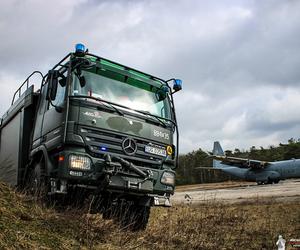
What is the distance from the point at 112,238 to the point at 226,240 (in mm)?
2754

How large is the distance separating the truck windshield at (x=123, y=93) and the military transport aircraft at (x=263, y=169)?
3355 cm

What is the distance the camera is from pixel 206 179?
73250 mm

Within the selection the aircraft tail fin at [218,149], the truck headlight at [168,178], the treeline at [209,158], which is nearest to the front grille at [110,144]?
the truck headlight at [168,178]

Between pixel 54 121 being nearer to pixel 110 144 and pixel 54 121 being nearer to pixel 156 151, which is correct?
pixel 110 144

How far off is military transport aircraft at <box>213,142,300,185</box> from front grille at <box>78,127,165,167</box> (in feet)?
112

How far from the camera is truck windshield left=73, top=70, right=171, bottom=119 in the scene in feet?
22.2

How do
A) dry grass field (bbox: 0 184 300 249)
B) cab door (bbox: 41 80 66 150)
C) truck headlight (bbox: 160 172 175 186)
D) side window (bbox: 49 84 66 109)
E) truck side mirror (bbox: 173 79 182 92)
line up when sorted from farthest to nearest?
truck side mirror (bbox: 173 79 182 92), truck headlight (bbox: 160 172 175 186), side window (bbox: 49 84 66 109), cab door (bbox: 41 80 66 150), dry grass field (bbox: 0 184 300 249)

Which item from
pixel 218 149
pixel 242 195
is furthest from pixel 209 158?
pixel 242 195

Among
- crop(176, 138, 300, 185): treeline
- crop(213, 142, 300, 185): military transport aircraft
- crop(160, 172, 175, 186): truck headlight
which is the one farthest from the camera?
crop(176, 138, 300, 185): treeline

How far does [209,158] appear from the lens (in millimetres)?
70375

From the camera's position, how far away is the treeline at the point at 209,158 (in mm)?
68062

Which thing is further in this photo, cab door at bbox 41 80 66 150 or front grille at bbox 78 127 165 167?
cab door at bbox 41 80 66 150

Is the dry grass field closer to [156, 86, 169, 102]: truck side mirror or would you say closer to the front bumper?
the front bumper

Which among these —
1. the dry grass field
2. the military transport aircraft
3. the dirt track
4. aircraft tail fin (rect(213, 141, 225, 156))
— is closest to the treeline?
aircraft tail fin (rect(213, 141, 225, 156))
